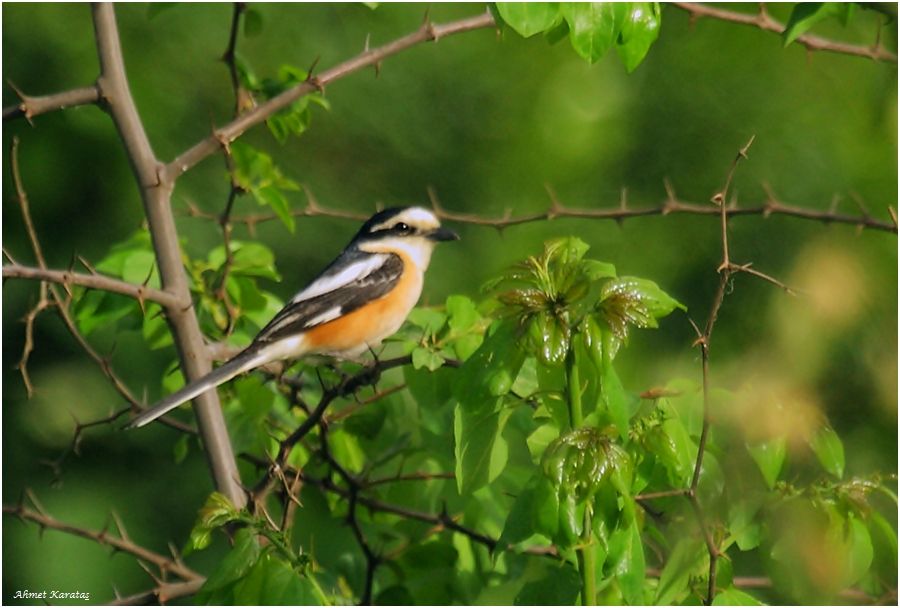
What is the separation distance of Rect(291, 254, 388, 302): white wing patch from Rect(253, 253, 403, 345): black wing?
14 millimetres

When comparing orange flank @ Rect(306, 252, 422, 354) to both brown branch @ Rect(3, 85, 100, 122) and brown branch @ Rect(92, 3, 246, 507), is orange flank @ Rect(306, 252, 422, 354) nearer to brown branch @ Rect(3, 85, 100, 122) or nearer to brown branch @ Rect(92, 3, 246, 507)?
brown branch @ Rect(92, 3, 246, 507)

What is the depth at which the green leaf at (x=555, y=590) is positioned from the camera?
290 centimetres

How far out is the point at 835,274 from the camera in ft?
12.0

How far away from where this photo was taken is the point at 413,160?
765 centimetres

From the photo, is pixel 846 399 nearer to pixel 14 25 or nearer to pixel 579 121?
pixel 579 121

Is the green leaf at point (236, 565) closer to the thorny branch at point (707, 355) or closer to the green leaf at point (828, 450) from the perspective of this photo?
the thorny branch at point (707, 355)

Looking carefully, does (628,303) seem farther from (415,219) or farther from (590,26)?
(415,219)

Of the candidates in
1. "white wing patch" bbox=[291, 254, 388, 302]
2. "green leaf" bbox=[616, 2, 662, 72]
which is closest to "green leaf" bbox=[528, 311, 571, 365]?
"green leaf" bbox=[616, 2, 662, 72]

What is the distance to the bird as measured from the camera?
4637mm

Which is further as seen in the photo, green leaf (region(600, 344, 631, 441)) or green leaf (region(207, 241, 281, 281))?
green leaf (region(207, 241, 281, 281))

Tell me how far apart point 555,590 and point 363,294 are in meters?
2.38

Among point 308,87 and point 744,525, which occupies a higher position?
Answer: point 308,87

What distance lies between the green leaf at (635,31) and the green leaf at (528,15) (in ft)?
0.68

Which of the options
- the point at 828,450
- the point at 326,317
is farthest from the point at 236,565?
the point at 326,317
